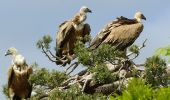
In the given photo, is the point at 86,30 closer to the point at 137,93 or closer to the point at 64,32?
the point at 64,32

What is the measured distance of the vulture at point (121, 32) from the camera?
13.8 metres

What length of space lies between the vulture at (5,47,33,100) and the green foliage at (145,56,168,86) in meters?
3.89

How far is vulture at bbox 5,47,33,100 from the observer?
13789 millimetres

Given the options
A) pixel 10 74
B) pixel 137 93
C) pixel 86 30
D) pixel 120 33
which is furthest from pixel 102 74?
pixel 137 93

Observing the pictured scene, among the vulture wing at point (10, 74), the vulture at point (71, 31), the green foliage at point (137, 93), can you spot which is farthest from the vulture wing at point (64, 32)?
the green foliage at point (137, 93)

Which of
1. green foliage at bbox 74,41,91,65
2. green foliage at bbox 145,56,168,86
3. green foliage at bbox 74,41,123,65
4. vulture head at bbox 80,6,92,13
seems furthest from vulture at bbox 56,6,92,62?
green foliage at bbox 145,56,168,86

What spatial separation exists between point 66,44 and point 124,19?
178 centimetres

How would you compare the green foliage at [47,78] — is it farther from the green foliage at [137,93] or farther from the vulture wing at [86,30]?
the green foliage at [137,93]

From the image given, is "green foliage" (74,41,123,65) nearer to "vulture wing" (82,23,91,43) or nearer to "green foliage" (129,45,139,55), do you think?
"green foliage" (129,45,139,55)

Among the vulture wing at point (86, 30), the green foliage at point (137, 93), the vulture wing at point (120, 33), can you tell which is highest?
the vulture wing at point (86, 30)

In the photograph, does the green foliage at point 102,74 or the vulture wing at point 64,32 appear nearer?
the green foliage at point 102,74

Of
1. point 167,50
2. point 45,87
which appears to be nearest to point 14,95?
point 45,87

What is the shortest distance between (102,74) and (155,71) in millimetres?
838

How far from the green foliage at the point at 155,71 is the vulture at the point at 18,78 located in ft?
12.8
